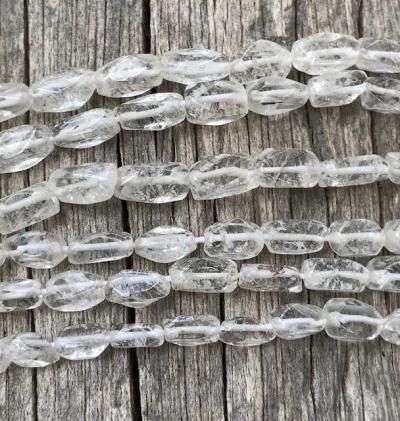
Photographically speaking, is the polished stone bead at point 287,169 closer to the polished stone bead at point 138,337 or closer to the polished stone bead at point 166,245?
the polished stone bead at point 166,245

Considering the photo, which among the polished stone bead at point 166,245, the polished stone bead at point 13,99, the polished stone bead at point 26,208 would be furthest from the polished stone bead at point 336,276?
the polished stone bead at point 13,99

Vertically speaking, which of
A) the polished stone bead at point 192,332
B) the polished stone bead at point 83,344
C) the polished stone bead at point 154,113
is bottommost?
the polished stone bead at point 83,344

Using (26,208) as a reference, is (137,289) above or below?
below

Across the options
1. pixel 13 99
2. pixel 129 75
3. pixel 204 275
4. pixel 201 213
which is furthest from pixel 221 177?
pixel 13 99

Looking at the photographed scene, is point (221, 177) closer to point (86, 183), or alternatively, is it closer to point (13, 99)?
point (86, 183)

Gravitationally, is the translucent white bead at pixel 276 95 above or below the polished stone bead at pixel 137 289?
above

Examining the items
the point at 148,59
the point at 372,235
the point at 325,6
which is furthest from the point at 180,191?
the point at 325,6
